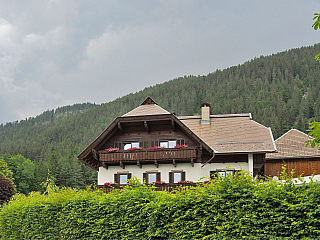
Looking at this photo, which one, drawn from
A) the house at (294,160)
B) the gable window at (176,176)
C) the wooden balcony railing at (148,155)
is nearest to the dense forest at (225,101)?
the house at (294,160)

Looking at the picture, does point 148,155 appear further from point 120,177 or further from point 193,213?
point 193,213

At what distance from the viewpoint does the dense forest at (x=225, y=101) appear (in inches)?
4518

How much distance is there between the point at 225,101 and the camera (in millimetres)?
142375

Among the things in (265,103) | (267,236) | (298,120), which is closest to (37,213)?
(267,236)

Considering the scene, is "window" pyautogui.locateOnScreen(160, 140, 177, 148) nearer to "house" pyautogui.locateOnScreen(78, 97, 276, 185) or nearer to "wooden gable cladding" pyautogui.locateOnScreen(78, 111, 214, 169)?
"house" pyautogui.locateOnScreen(78, 97, 276, 185)

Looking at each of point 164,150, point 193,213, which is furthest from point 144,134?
point 193,213

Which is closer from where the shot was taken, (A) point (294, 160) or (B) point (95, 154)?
(B) point (95, 154)

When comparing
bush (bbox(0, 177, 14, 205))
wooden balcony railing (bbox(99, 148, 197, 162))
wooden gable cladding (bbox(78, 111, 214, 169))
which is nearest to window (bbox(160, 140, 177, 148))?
wooden gable cladding (bbox(78, 111, 214, 169))

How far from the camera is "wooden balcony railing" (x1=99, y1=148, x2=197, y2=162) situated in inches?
935

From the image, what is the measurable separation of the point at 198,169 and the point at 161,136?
10.9 feet

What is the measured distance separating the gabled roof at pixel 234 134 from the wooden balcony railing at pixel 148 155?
2.13 meters

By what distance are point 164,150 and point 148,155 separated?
1.09 m

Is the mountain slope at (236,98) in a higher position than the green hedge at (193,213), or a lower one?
higher

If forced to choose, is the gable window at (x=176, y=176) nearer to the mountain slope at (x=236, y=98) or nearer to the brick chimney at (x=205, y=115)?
the brick chimney at (x=205, y=115)
